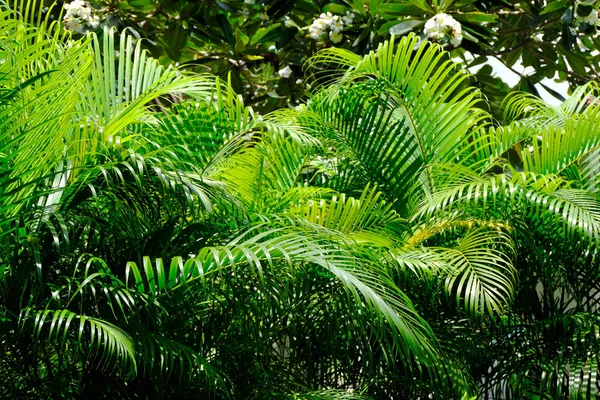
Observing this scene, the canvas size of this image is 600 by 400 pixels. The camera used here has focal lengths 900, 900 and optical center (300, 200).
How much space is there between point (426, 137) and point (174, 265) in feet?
5.40

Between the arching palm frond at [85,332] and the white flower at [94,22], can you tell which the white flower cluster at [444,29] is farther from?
the arching palm frond at [85,332]

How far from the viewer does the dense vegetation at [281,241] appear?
99.7 inches

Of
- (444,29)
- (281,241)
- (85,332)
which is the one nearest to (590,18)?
(444,29)

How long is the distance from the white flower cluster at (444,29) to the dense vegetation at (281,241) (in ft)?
1.91

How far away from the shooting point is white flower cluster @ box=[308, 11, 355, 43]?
4840 millimetres

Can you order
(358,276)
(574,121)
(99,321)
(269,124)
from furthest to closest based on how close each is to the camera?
(574,121)
(269,124)
(358,276)
(99,321)

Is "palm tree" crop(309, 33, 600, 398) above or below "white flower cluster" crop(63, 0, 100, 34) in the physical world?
below

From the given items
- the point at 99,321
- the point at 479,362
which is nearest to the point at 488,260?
the point at 479,362

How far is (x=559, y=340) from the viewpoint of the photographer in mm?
3439

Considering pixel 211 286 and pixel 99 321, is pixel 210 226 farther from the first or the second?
pixel 99 321

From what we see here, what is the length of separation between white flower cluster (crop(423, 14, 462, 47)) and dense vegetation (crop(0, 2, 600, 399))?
0.58m

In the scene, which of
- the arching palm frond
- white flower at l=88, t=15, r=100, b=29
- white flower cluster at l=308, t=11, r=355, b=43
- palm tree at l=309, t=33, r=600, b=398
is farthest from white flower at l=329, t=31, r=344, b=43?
the arching palm frond

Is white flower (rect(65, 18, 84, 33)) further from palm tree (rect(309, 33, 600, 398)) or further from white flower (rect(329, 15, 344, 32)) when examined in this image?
palm tree (rect(309, 33, 600, 398))

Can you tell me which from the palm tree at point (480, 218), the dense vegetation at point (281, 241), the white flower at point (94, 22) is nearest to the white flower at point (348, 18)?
the dense vegetation at point (281, 241)
